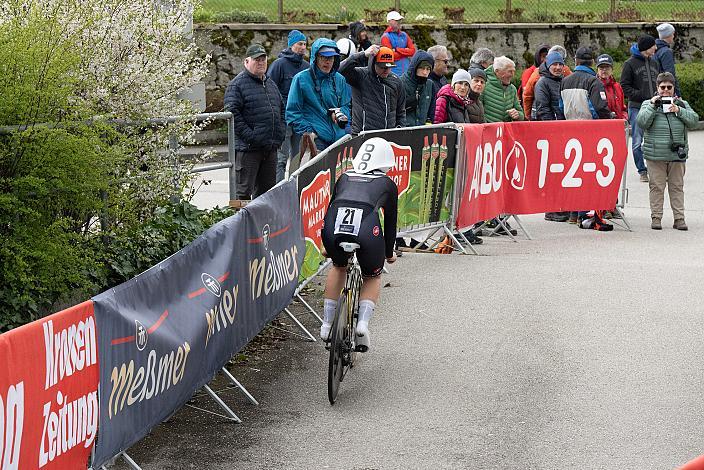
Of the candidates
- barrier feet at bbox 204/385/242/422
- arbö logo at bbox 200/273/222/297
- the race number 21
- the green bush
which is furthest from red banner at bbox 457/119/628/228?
arbö logo at bbox 200/273/222/297

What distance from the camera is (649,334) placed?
998 centimetres

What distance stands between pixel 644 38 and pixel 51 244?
1395 centimetres

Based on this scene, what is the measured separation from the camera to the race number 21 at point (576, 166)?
15.1 metres

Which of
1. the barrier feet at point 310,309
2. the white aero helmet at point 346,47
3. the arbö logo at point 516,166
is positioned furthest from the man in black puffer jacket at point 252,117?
the arbö logo at point 516,166

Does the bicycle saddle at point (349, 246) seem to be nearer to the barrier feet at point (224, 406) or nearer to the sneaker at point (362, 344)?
the sneaker at point (362, 344)

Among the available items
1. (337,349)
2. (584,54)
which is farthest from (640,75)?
(337,349)

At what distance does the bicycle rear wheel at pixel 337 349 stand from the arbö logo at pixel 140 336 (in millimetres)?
1984

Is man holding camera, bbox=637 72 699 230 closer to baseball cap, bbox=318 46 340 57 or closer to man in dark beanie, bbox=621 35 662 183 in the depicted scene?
Answer: man in dark beanie, bbox=621 35 662 183

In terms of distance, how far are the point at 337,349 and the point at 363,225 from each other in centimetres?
95

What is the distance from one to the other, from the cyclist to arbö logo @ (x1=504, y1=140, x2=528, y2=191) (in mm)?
5990

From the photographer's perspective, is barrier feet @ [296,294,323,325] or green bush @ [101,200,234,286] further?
barrier feet @ [296,294,323,325]

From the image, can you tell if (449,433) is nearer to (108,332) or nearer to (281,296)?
(281,296)

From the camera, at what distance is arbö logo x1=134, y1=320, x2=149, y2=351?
602 cm

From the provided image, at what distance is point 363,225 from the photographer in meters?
8.47
